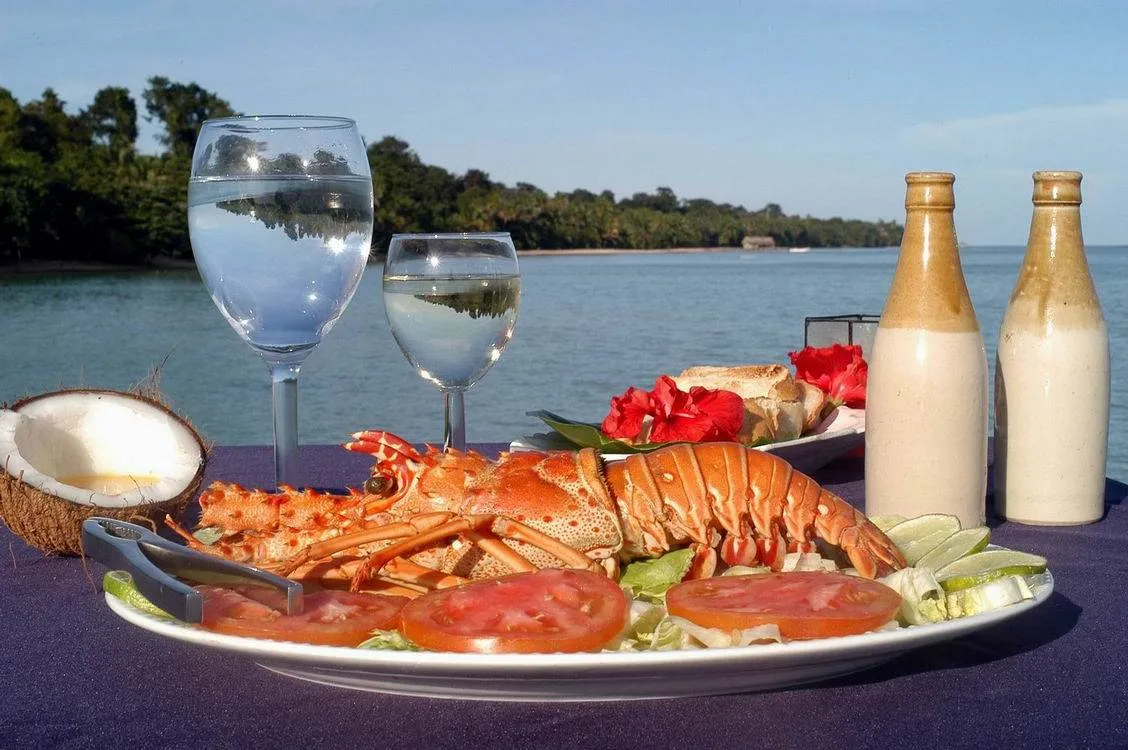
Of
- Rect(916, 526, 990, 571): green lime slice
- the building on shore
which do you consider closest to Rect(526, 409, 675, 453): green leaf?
Rect(916, 526, 990, 571): green lime slice

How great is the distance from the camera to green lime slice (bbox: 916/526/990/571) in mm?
1425

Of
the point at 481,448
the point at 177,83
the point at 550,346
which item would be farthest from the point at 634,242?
the point at 481,448

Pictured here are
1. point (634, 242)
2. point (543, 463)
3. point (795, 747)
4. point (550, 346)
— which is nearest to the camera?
point (795, 747)

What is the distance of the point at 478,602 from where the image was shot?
1164 mm

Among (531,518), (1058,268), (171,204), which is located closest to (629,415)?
(531,518)

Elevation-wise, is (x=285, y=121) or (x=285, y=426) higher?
(x=285, y=121)

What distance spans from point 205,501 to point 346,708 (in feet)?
2.11

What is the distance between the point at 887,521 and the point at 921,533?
0.31 feet

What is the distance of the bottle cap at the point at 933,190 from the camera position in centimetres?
178

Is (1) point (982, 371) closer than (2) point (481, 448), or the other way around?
(1) point (982, 371)

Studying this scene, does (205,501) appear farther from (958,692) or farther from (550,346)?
(550,346)

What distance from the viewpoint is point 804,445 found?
211cm

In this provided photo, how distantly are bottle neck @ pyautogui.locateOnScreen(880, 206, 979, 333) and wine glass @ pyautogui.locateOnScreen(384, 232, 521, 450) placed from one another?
70 centimetres

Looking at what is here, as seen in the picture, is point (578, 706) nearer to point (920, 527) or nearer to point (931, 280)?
point (920, 527)
